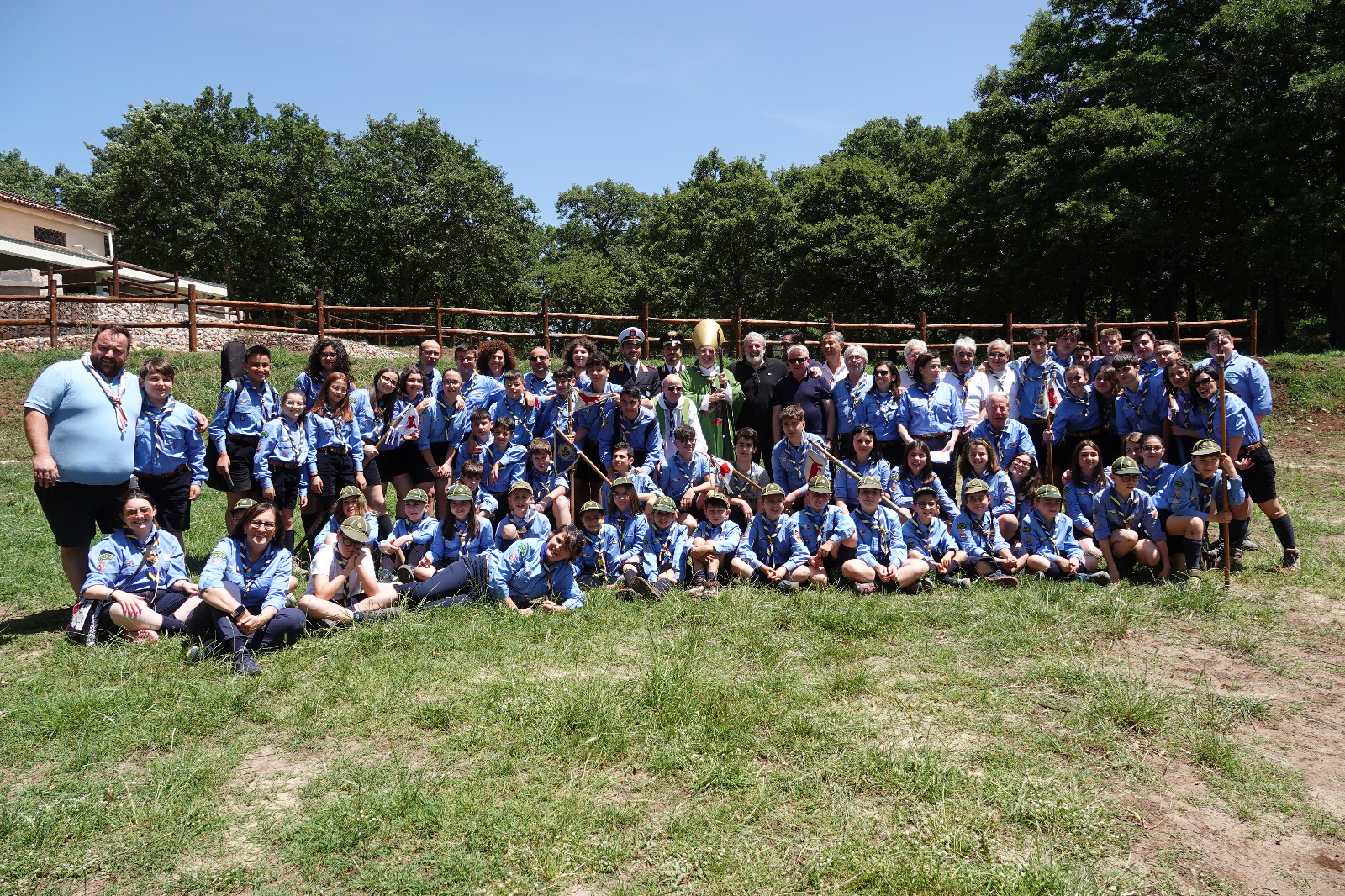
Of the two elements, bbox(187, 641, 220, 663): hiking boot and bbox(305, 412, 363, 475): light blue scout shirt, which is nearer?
bbox(187, 641, 220, 663): hiking boot

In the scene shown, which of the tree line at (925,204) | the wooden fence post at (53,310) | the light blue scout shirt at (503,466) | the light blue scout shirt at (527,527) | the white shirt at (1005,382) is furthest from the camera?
the tree line at (925,204)

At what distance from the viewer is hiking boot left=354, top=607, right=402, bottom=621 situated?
18.5 ft

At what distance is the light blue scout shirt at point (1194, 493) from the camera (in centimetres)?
671

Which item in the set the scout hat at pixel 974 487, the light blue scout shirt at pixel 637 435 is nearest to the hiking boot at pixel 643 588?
the light blue scout shirt at pixel 637 435

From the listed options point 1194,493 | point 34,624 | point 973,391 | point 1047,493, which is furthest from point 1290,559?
point 34,624

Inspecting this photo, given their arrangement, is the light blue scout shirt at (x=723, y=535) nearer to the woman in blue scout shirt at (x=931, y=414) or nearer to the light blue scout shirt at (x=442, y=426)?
the woman in blue scout shirt at (x=931, y=414)

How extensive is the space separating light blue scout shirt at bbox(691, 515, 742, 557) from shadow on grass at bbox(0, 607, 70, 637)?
4.44 metres

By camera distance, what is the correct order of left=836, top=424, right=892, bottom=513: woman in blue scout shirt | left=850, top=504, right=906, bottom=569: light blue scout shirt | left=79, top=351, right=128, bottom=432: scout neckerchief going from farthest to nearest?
left=836, top=424, right=892, bottom=513: woman in blue scout shirt, left=850, top=504, right=906, bottom=569: light blue scout shirt, left=79, top=351, right=128, bottom=432: scout neckerchief

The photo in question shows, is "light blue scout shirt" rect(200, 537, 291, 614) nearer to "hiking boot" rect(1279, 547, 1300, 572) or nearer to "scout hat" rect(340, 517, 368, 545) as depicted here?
"scout hat" rect(340, 517, 368, 545)

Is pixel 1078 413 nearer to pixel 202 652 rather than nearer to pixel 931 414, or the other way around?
pixel 931 414

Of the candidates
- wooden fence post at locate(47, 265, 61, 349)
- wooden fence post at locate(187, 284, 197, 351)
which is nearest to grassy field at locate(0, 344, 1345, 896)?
wooden fence post at locate(187, 284, 197, 351)

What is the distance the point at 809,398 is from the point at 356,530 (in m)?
4.01

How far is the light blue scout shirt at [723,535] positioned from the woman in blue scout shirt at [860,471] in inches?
33.3

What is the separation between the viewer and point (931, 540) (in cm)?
672
